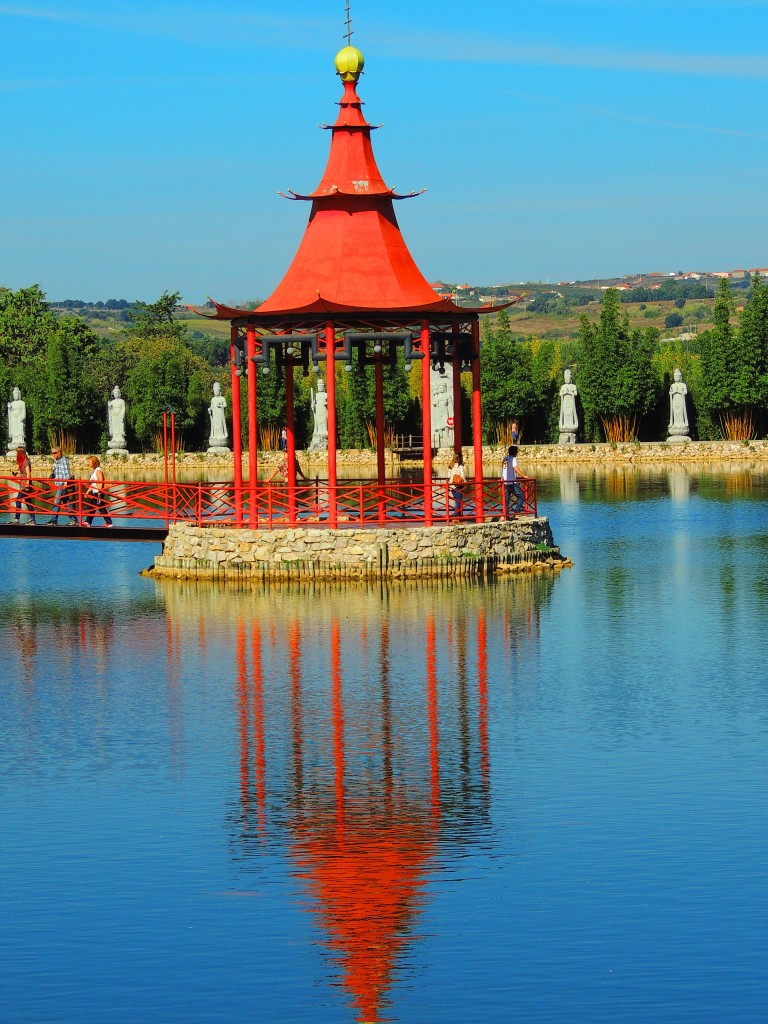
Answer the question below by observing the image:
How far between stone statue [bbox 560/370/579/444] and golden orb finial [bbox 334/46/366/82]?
4108 centimetres

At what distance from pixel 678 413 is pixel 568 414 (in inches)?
177

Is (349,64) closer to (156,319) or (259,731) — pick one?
(259,731)

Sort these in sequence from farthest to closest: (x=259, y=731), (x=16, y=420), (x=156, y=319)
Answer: (x=156, y=319)
(x=16, y=420)
(x=259, y=731)

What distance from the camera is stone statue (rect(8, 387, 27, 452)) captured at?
7600 cm

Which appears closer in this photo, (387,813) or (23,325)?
(387,813)

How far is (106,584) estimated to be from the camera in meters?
30.3

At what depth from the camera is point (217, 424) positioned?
75.0 meters

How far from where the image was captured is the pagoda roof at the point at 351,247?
29.2 metres

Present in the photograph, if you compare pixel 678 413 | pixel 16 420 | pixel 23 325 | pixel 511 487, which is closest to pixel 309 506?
pixel 511 487

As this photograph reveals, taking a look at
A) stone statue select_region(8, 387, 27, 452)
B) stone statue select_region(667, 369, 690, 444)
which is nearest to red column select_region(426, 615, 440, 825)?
stone statue select_region(667, 369, 690, 444)

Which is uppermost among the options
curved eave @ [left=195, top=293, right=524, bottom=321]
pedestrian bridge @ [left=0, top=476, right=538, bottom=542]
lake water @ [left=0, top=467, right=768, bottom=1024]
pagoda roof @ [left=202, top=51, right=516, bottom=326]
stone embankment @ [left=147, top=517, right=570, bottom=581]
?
pagoda roof @ [left=202, top=51, right=516, bottom=326]

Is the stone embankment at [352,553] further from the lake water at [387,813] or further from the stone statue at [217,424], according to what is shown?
the stone statue at [217,424]

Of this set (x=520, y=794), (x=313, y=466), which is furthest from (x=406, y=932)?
(x=313, y=466)

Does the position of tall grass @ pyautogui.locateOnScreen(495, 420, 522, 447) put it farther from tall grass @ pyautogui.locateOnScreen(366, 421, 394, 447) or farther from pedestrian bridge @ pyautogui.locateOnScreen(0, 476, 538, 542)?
pedestrian bridge @ pyautogui.locateOnScreen(0, 476, 538, 542)
